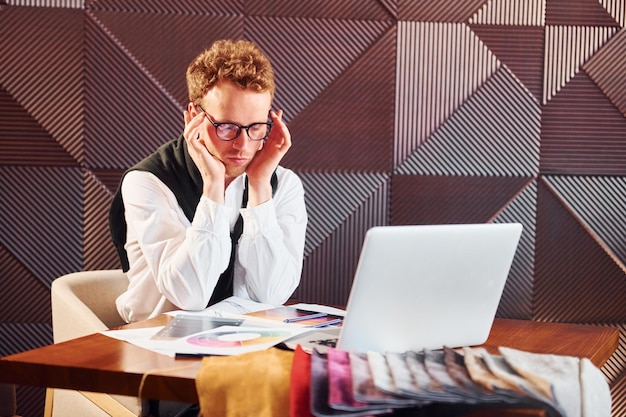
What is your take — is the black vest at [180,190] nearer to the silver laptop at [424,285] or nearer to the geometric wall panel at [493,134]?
the silver laptop at [424,285]

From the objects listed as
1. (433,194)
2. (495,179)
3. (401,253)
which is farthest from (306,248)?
(401,253)

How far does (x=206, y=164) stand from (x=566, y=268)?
7.77 ft

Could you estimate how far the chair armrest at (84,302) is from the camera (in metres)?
2.93

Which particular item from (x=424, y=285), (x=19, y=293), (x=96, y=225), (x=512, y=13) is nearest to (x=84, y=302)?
(x=96, y=225)

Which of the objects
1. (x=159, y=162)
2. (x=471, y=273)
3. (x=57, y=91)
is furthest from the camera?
(x=57, y=91)

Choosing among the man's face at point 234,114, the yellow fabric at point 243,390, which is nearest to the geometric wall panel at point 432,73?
the man's face at point 234,114

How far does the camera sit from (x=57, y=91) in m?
4.42

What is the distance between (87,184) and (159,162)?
1.34 meters

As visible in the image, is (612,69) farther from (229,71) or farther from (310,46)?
(229,71)

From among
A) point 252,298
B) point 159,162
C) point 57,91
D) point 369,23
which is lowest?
point 252,298

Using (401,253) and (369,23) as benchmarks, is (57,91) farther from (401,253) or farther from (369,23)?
(401,253)

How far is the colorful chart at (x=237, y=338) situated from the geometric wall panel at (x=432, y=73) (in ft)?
7.90

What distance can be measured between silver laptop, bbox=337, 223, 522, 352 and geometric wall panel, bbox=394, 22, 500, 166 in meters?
2.32

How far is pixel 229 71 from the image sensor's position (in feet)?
10.3
